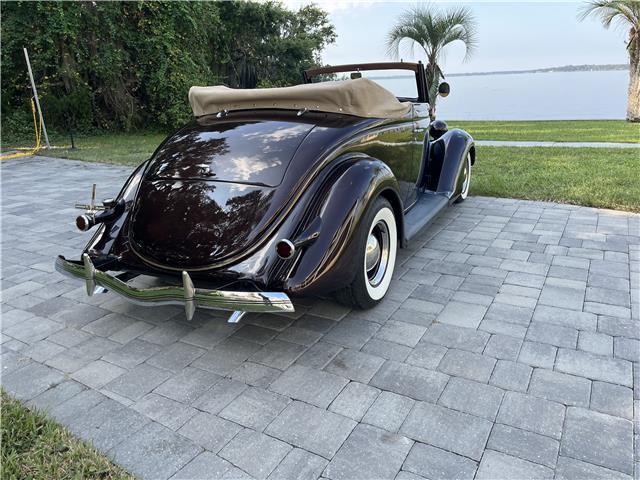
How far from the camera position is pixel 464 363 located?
7.74 feet

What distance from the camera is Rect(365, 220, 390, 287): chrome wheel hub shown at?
9.90 feet

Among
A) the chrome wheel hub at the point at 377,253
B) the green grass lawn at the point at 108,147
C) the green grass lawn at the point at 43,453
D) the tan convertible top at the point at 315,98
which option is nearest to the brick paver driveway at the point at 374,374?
the green grass lawn at the point at 43,453

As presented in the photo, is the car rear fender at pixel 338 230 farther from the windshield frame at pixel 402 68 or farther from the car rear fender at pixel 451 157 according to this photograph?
the windshield frame at pixel 402 68

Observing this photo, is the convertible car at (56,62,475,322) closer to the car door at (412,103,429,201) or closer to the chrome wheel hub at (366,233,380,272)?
the chrome wheel hub at (366,233,380,272)

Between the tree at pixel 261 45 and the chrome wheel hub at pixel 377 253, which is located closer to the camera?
the chrome wheel hub at pixel 377 253

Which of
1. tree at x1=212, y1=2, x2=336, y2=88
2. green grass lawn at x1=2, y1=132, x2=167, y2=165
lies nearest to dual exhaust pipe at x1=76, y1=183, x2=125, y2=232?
green grass lawn at x1=2, y1=132, x2=167, y2=165

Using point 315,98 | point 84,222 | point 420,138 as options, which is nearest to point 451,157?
point 420,138

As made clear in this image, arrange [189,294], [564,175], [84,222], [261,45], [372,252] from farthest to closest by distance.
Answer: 1. [261,45]
2. [564,175]
3. [372,252]
4. [84,222]
5. [189,294]

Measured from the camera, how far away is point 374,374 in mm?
2312

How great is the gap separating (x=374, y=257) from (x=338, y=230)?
0.64m

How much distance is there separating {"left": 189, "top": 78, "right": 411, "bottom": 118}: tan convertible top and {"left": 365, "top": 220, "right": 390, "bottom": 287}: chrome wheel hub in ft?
2.82

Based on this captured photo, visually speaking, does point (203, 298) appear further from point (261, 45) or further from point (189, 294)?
point (261, 45)

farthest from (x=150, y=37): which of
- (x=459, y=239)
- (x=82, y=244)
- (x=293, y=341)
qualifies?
(x=293, y=341)

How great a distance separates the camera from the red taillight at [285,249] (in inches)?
90.4
